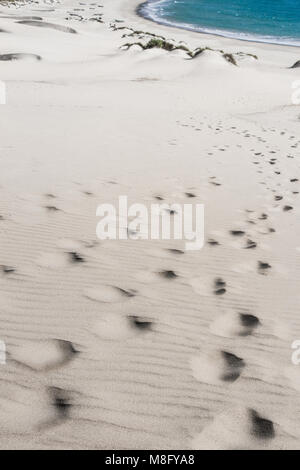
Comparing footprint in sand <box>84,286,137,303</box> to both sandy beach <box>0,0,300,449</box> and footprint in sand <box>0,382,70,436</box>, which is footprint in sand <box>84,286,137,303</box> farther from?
footprint in sand <box>0,382,70,436</box>

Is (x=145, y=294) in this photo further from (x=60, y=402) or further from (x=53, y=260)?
(x=60, y=402)

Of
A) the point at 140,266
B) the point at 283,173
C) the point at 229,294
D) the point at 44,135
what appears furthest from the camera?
the point at 44,135

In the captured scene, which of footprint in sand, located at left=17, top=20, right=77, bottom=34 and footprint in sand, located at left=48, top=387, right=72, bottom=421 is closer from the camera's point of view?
footprint in sand, located at left=48, top=387, right=72, bottom=421

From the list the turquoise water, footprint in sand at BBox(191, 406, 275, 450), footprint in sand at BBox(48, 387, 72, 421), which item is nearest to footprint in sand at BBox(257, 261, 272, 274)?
footprint in sand at BBox(191, 406, 275, 450)

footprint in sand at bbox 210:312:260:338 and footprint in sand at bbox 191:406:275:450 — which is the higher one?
footprint in sand at bbox 191:406:275:450

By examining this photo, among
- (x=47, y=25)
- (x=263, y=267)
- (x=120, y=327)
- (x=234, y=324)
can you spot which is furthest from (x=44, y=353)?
(x=47, y=25)

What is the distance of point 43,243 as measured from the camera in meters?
4.12

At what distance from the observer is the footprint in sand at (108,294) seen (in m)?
3.25

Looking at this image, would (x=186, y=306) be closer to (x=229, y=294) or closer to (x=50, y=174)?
(x=229, y=294)

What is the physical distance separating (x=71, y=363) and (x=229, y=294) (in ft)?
4.69

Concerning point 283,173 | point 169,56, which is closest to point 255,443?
point 283,173

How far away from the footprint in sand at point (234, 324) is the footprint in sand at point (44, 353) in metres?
0.92

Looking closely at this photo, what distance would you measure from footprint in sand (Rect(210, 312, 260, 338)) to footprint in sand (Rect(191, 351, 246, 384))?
24 centimetres

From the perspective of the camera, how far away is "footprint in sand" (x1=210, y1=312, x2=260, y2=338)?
3008mm
